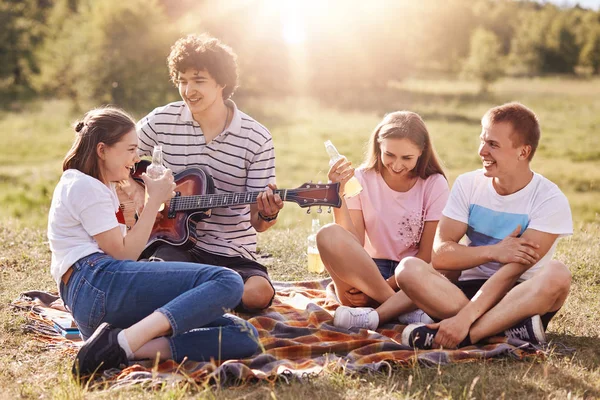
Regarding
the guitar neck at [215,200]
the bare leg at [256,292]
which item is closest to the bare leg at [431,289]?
the bare leg at [256,292]

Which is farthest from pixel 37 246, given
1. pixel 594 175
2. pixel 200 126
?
pixel 594 175

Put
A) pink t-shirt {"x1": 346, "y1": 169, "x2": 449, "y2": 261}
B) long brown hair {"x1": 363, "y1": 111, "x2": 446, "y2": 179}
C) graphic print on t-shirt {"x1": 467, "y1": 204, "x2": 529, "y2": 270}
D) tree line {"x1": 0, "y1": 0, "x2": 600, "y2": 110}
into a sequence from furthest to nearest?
1. tree line {"x1": 0, "y1": 0, "x2": 600, "y2": 110}
2. pink t-shirt {"x1": 346, "y1": 169, "x2": 449, "y2": 261}
3. long brown hair {"x1": 363, "y1": 111, "x2": 446, "y2": 179}
4. graphic print on t-shirt {"x1": 467, "y1": 204, "x2": 529, "y2": 270}

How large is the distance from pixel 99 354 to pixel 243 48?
31.2 m

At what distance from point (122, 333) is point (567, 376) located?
2314 mm

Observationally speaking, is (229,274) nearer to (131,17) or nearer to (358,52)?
(131,17)

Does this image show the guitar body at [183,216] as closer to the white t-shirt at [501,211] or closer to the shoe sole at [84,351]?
the shoe sole at [84,351]

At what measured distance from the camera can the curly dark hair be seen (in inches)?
189

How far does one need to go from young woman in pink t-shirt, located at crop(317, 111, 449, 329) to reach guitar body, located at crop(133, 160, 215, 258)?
0.89m

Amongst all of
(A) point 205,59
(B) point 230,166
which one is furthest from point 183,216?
(A) point 205,59

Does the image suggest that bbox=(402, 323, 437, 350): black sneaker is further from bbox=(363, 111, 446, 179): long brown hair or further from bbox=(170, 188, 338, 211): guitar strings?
bbox=(170, 188, 338, 211): guitar strings

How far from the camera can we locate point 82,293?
3.67m

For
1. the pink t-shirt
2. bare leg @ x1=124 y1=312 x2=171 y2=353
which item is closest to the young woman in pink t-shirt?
the pink t-shirt

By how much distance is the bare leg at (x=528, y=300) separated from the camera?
396 cm

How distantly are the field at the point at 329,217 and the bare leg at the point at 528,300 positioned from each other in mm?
296
